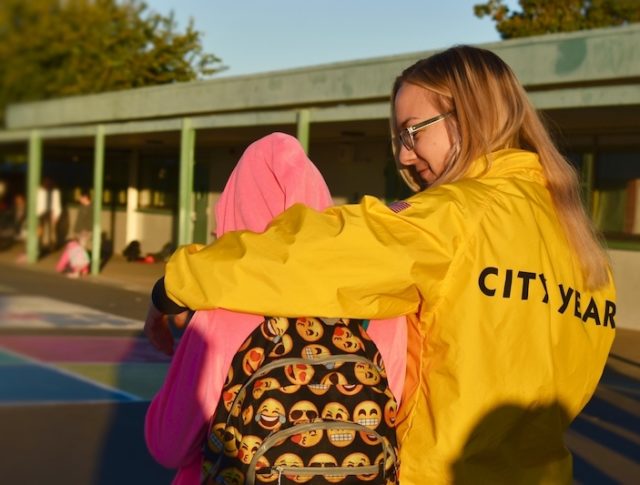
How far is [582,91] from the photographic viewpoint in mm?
10195

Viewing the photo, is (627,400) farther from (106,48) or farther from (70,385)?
(106,48)

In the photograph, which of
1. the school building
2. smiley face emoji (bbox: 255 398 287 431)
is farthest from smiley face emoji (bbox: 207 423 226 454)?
the school building

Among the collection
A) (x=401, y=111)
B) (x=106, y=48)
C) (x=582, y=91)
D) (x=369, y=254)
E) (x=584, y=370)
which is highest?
(x=106, y=48)

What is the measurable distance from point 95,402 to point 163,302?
591 centimetres

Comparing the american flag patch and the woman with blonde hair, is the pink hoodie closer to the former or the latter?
the woman with blonde hair

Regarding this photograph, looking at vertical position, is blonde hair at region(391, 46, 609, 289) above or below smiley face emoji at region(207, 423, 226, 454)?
above

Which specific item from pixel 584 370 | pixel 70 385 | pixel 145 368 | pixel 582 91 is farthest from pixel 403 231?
pixel 582 91

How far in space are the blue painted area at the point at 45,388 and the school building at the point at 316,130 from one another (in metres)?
4.25

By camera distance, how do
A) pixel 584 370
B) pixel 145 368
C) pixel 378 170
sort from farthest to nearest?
pixel 378 170 → pixel 145 368 → pixel 584 370

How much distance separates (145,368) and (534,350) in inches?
301

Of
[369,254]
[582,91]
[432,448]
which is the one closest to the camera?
[369,254]

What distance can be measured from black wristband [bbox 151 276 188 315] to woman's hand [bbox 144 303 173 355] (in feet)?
0.15

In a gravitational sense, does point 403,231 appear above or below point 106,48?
below

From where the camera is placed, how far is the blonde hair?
1924mm
